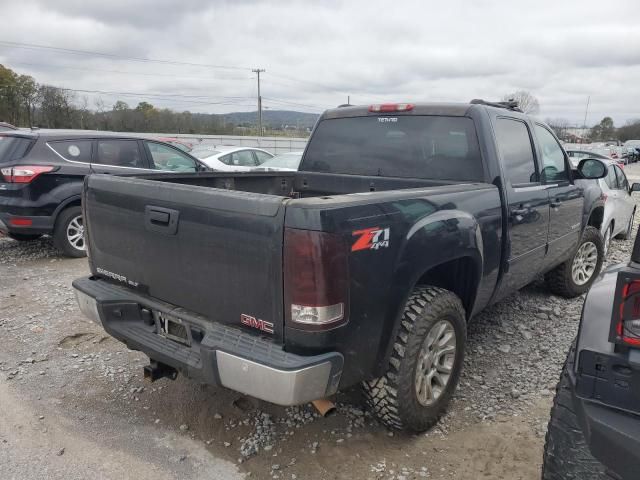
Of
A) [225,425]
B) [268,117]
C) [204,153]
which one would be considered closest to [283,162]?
[204,153]

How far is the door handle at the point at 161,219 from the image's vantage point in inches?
99.6

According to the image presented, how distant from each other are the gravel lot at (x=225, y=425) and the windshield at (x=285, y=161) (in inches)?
287

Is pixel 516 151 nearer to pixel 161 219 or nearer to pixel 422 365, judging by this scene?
pixel 422 365

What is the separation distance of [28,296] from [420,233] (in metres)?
4.63

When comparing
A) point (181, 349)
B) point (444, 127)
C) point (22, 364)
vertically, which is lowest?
point (22, 364)

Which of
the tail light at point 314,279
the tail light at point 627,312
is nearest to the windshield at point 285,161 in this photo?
the tail light at point 314,279

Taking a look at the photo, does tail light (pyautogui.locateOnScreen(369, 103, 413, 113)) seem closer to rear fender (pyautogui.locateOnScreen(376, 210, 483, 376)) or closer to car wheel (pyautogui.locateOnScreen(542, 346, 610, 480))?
rear fender (pyautogui.locateOnScreen(376, 210, 483, 376))

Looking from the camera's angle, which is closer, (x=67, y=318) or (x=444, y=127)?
(x=444, y=127)

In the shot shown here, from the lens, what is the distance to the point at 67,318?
471 cm

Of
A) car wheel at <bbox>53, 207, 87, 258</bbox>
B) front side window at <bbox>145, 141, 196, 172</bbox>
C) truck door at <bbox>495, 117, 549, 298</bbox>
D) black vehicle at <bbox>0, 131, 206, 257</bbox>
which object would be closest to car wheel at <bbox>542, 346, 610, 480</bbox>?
truck door at <bbox>495, 117, 549, 298</bbox>

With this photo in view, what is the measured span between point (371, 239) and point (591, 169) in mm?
Result: 3504

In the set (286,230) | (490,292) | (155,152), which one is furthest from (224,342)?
(155,152)

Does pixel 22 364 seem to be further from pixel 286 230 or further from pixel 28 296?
pixel 286 230

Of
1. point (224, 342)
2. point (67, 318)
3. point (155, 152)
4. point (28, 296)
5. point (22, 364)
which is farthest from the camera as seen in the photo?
point (155, 152)
